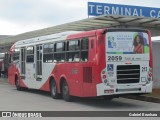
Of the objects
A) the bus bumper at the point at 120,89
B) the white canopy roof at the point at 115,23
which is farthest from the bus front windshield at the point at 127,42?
the white canopy roof at the point at 115,23

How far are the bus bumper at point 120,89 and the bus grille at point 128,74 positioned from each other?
0.71 feet

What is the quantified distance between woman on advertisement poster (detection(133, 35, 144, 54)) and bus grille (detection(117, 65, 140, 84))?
58 centimetres

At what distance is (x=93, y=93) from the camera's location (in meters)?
14.7

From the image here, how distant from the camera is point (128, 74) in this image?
1491 cm

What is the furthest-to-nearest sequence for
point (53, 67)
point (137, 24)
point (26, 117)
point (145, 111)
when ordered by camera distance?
point (137, 24) → point (53, 67) → point (145, 111) → point (26, 117)

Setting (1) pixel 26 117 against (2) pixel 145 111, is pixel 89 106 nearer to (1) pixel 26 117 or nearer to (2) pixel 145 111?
(2) pixel 145 111

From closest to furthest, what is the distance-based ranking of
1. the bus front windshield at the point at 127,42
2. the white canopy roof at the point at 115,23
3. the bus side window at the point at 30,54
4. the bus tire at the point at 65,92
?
the bus front windshield at the point at 127,42 → the bus tire at the point at 65,92 → the white canopy roof at the point at 115,23 → the bus side window at the point at 30,54

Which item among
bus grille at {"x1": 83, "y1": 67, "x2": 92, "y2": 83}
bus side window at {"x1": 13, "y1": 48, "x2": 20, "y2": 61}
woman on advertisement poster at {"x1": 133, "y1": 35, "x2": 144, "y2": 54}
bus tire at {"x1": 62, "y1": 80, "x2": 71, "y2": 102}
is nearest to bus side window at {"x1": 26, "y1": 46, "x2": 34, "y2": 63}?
bus side window at {"x1": 13, "y1": 48, "x2": 20, "y2": 61}

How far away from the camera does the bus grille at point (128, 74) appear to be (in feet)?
48.3

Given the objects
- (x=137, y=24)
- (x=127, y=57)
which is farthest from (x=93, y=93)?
(x=137, y=24)

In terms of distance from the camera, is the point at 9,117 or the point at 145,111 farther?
the point at 145,111

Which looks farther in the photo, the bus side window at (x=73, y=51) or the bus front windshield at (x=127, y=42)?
the bus side window at (x=73, y=51)

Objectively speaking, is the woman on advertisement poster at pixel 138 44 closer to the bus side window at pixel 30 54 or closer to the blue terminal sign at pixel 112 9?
the bus side window at pixel 30 54

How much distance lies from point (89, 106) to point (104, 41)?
254 cm
